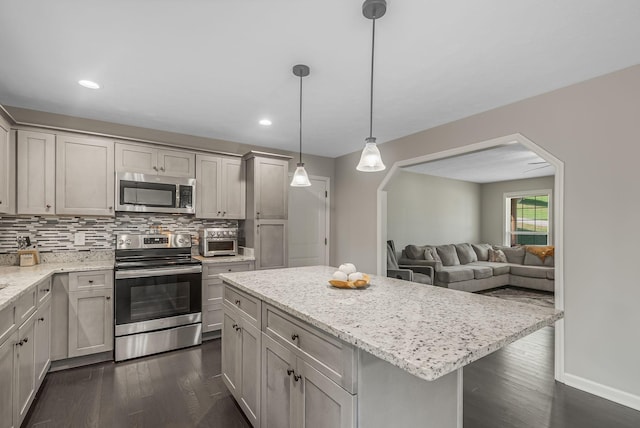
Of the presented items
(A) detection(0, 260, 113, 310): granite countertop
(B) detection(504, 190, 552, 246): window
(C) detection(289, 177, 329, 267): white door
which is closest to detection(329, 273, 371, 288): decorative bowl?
(A) detection(0, 260, 113, 310): granite countertop

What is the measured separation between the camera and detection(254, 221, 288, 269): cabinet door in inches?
159

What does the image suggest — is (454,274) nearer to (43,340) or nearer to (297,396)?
(297,396)

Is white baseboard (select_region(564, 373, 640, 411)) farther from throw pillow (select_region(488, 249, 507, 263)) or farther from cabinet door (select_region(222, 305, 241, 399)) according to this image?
throw pillow (select_region(488, 249, 507, 263))

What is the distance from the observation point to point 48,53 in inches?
83.7

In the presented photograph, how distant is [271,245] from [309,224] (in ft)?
3.69

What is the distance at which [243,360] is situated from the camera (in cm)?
209

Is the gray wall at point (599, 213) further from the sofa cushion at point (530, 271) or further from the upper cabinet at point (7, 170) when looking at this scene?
the upper cabinet at point (7, 170)

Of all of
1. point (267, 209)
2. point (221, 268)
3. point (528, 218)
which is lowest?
point (221, 268)

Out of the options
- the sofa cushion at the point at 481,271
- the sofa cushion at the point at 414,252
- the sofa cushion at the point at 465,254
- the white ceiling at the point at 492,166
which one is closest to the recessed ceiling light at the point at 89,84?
the white ceiling at the point at 492,166

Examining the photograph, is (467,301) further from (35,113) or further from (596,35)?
(35,113)

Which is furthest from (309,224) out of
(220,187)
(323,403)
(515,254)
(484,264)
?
(515,254)

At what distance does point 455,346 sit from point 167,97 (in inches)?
117

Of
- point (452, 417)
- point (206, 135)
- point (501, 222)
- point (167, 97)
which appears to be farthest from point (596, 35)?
point (501, 222)

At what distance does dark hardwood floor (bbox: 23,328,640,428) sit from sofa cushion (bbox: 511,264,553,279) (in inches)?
145
